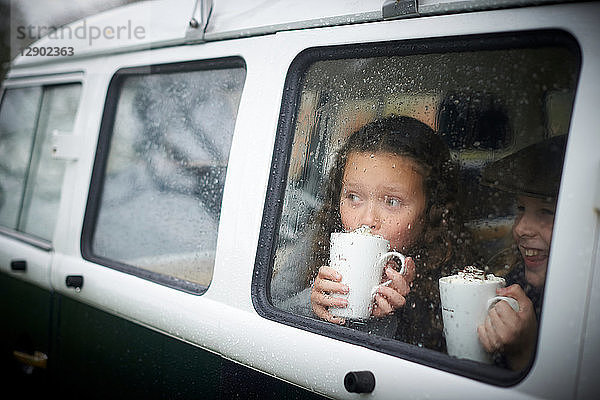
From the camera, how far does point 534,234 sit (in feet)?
4.50

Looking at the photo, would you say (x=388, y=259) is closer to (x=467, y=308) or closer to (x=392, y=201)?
(x=392, y=201)

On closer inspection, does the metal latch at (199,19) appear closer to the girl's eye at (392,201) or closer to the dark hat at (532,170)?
the girl's eye at (392,201)

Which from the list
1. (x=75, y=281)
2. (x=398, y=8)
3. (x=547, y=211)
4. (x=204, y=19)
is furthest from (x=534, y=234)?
(x=75, y=281)

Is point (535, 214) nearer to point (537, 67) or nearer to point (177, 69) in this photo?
point (537, 67)

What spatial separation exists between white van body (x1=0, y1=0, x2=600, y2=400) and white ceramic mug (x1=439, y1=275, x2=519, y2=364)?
9 centimetres

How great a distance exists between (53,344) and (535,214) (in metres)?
2.01

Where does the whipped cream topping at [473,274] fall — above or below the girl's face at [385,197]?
below

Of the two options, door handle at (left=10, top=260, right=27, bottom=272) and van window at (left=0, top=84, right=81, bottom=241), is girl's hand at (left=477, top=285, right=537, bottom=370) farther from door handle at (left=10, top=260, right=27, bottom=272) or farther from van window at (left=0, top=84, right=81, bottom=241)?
door handle at (left=10, top=260, right=27, bottom=272)

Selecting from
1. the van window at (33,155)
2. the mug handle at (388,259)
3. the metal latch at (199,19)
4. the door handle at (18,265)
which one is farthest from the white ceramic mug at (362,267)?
the door handle at (18,265)

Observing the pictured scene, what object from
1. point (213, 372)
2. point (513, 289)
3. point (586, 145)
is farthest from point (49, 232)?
point (586, 145)

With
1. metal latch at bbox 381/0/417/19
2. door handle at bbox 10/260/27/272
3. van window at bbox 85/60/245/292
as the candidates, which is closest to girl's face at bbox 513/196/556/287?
metal latch at bbox 381/0/417/19

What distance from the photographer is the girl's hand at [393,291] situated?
1521mm

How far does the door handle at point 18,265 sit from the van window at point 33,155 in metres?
0.14

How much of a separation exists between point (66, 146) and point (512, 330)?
196cm
